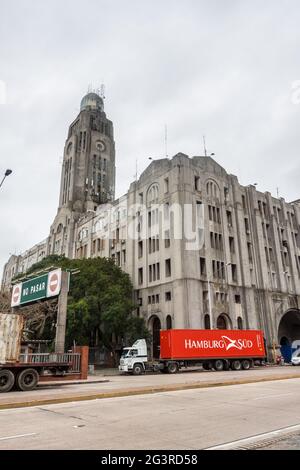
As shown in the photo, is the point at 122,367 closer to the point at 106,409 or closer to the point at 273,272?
the point at 106,409

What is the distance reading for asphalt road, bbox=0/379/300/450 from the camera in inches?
266

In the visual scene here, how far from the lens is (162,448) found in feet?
20.5

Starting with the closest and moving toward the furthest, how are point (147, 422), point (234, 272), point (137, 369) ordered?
point (147, 422) < point (137, 369) < point (234, 272)

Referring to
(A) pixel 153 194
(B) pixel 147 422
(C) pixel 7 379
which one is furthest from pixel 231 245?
(B) pixel 147 422

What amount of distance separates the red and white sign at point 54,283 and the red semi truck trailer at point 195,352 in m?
12.1

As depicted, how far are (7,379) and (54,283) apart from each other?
787cm

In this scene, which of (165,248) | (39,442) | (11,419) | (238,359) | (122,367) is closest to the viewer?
Result: (39,442)

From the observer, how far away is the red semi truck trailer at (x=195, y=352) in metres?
32.5

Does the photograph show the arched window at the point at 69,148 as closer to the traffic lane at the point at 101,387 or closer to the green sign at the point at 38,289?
the green sign at the point at 38,289

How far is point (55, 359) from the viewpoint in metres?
21.0

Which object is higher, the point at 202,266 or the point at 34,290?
the point at 202,266

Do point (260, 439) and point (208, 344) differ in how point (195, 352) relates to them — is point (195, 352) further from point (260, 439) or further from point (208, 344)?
point (260, 439)
